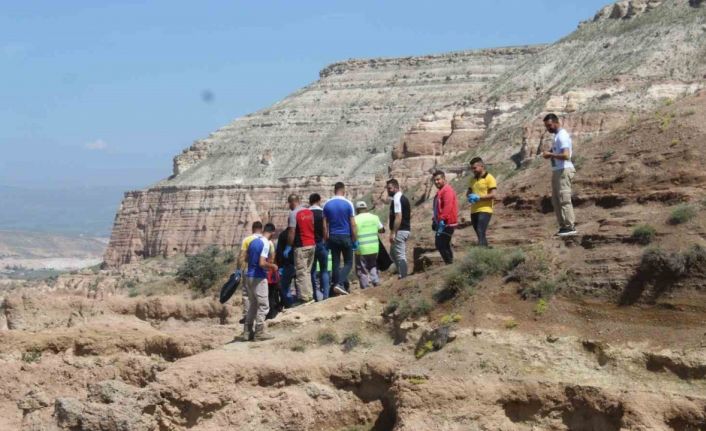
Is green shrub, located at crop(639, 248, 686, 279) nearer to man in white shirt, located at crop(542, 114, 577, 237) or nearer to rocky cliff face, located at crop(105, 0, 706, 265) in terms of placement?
man in white shirt, located at crop(542, 114, 577, 237)

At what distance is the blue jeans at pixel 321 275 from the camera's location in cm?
1997

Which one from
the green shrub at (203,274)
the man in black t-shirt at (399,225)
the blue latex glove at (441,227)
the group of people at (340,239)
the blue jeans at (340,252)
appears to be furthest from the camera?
the green shrub at (203,274)

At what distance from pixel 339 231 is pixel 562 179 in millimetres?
3885

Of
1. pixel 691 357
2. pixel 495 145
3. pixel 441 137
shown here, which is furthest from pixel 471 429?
pixel 441 137

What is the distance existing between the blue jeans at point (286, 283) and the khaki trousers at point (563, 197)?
5.01 metres

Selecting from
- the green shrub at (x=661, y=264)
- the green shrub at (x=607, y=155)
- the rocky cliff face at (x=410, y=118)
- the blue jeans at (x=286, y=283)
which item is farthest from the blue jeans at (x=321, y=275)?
the rocky cliff face at (x=410, y=118)

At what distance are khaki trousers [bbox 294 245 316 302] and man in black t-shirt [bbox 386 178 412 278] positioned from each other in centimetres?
142

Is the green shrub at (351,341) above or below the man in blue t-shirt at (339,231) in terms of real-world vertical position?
below

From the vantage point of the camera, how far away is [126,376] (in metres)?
18.8

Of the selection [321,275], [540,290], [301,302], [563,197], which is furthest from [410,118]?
[540,290]

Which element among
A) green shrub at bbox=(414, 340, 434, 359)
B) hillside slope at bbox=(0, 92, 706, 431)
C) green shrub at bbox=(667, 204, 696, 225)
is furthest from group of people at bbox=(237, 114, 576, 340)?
green shrub at bbox=(414, 340, 434, 359)

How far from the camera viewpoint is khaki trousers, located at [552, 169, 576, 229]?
55.5 ft

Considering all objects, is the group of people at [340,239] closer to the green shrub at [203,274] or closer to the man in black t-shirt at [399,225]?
the man in black t-shirt at [399,225]

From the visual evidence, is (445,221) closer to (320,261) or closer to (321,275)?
(320,261)
